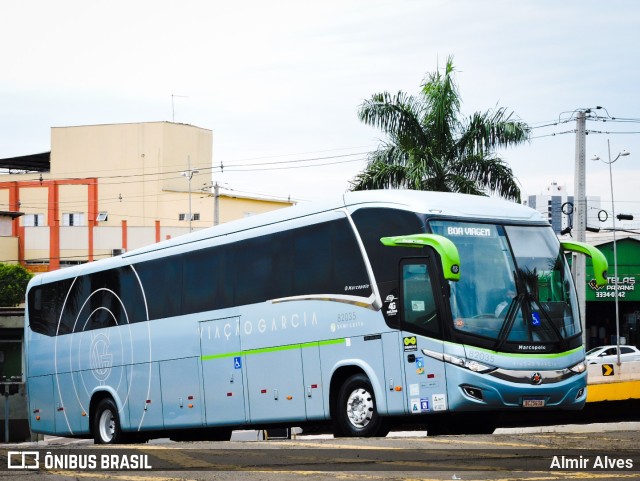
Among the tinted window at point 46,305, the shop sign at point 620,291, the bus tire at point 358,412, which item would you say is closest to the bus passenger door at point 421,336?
the bus tire at point 358,412

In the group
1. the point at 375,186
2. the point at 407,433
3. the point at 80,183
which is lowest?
the point at 407,433

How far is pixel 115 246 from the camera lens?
310ft

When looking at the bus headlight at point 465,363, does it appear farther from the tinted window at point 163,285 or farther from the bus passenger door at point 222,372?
the tinted window at point 163,285

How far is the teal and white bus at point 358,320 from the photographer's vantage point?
15758mm

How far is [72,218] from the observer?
332ft

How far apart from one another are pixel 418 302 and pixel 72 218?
8853cm

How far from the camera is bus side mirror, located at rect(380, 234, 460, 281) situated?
14.7 meters

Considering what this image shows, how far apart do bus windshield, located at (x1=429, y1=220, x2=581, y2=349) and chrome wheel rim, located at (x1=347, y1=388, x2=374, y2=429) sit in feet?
6.47

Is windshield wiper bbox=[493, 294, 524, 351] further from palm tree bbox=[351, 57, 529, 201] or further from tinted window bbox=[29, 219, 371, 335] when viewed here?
palm tree bbox=[351, 57, 529, 201]

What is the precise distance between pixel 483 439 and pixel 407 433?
11.0 metres

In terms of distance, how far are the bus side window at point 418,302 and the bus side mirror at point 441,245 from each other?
15.4 inches

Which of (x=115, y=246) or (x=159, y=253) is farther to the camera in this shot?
(x=115, y=246)

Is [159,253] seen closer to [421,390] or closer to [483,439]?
[421,390]

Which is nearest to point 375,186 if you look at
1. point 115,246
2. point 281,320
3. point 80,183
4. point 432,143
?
point 432,143
